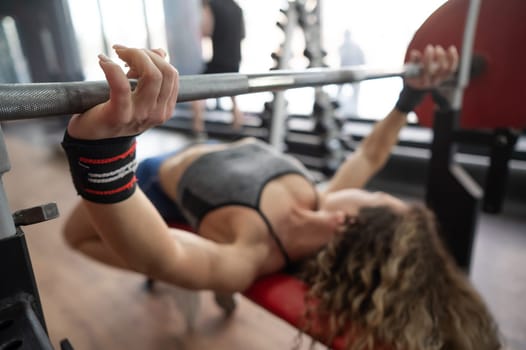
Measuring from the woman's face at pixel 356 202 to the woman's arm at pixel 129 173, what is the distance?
0.42 metres

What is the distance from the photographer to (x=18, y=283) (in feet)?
1.20

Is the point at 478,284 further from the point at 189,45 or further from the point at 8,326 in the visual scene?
the point at 8,326

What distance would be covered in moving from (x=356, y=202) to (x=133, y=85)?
81 cm

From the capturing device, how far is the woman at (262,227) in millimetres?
447

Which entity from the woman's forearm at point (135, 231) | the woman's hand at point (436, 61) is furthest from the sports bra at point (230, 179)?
the woman's hand at point (436, 61)

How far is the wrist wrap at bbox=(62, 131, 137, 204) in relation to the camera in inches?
17.8

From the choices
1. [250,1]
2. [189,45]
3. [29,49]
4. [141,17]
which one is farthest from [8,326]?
[250,1]

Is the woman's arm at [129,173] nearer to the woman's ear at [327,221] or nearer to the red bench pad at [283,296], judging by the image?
the red bench pad at [283,296]

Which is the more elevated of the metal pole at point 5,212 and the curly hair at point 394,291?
the metal pole at point 5,212

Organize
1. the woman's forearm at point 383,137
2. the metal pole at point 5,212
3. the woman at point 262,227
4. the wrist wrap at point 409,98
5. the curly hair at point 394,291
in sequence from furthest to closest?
1. the woman's forearm at point 383,137
2. the wrist wrap at point 409,98
3. the curly hair at point 394,291
4. the woman at point 262,227
5. the metal pole at point 5,212

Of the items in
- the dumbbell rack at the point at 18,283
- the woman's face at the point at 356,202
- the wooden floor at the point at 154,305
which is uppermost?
the dumbbell rack at the point at 18,283

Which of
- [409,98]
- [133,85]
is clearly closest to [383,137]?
[409,98]

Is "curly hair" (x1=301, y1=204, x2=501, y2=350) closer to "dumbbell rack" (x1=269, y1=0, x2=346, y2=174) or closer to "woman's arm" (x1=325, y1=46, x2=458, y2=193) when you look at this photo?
"woman's arm" (x1=325, y1=46, x2=458, y2=193)

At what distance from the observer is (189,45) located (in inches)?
52.7
